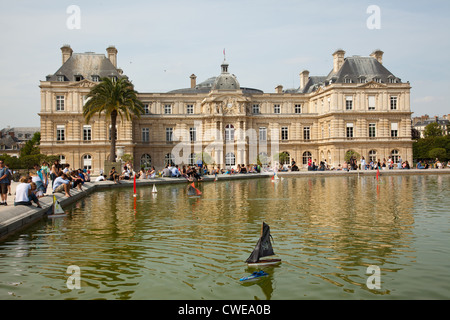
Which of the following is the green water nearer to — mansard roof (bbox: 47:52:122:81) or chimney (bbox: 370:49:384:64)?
mansard roof (bbox: 47:52:122:81)

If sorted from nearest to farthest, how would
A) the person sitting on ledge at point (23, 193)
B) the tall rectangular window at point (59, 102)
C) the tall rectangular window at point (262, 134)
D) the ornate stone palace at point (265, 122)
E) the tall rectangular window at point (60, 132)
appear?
the person sitting on ledge at point (23, 193), the tall rectangular window at point (59, 102), the tall rectangular window at point (60, 132), the ornate stone palace at point (265, 122), the tall rectangular window at point (262, 134)

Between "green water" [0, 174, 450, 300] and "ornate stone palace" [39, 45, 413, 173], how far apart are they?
136ft

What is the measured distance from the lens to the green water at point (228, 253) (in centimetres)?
782

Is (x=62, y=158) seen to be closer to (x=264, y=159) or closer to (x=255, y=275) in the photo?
(x=264, y=159)

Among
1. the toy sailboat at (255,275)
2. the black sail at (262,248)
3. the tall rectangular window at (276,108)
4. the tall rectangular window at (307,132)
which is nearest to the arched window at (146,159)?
the tall rectangular window at (276,108)

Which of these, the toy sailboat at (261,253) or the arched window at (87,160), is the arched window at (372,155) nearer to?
the arched window at (87,160)

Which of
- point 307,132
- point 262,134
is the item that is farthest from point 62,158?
point 307,132

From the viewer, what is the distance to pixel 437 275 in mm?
8469

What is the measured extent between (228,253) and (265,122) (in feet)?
174

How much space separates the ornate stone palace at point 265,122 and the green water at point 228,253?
136ft

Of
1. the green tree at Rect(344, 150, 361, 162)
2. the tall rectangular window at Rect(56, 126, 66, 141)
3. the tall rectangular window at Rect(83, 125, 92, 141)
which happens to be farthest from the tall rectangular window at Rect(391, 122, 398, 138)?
the tall rectangular window at Rect(56, 126, 66, 141)

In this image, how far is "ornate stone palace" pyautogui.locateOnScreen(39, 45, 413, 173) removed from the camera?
58375 millimetres
